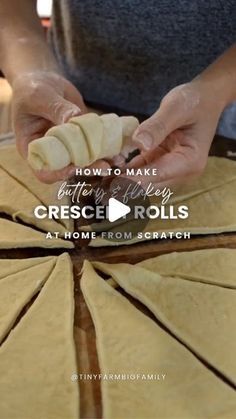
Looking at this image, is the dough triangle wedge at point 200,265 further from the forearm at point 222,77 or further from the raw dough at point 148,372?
the forearm at point 222,77

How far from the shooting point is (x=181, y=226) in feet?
4.18

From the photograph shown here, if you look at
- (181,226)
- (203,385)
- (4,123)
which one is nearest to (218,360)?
(203,385)

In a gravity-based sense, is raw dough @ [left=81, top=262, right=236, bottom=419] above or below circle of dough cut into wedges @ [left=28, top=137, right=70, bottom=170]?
below

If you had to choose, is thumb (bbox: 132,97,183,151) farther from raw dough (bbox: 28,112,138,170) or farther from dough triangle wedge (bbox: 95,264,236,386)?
dough triangle wedge (bbox: 95,264,236,386)

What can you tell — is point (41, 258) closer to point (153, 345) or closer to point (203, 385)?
point (153, 345)

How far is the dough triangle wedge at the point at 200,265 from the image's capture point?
45.2 inches

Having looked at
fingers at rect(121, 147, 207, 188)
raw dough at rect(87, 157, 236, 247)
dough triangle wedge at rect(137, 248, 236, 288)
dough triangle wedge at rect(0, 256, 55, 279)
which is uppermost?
fingers at rect(121, 147, 207, 188)

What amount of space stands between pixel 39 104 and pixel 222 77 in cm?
39

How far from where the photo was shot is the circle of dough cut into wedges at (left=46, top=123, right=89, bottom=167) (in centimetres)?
103

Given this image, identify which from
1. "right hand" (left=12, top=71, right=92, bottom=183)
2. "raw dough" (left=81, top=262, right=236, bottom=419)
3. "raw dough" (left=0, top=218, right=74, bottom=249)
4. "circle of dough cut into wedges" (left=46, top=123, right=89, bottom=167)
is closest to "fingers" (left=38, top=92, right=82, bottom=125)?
"right hand" (left=12, top=71, right=92, bottom=183)

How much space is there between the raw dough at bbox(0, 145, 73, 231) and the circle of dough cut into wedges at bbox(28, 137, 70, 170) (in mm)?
252

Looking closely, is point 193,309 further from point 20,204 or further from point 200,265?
point 20,204

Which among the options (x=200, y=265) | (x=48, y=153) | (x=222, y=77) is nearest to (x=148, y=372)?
(x=200, y=265)

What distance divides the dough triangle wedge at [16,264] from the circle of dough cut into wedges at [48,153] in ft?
0.74
